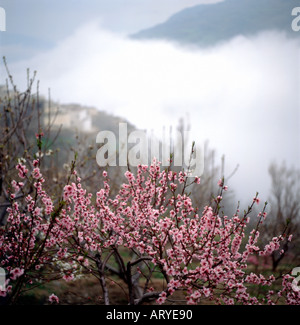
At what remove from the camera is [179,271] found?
6.35 ft

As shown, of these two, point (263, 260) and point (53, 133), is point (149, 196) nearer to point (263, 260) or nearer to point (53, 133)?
point (263, 260)

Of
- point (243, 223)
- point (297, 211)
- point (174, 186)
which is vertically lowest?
point (297, 211)

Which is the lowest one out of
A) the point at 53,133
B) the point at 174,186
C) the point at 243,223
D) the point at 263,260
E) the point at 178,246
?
the point at 263,260

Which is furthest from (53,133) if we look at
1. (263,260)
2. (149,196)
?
(149,196)

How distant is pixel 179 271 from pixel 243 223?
629 millimetres
